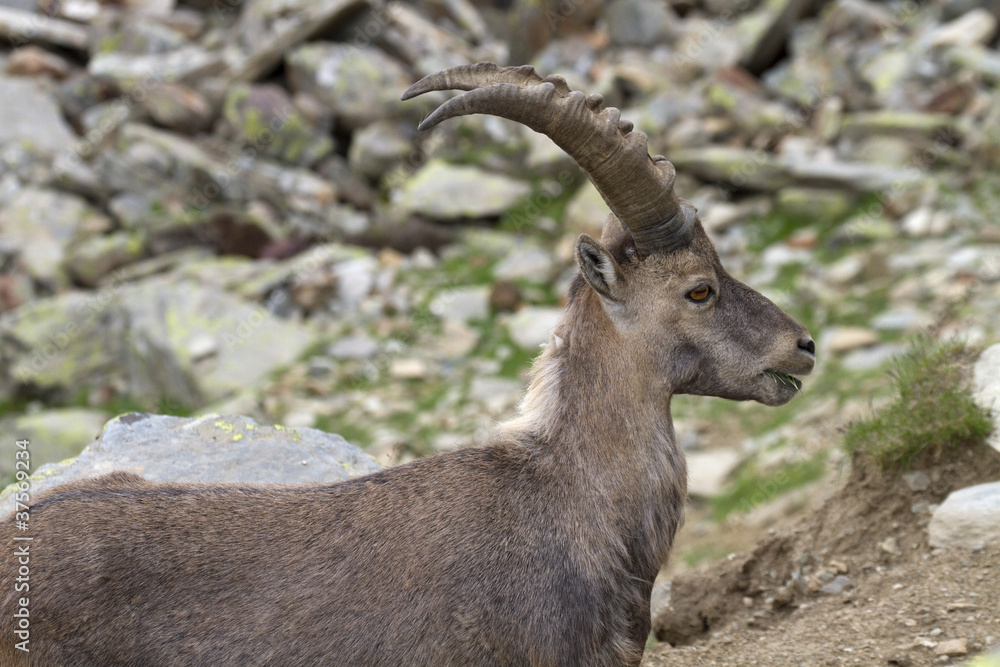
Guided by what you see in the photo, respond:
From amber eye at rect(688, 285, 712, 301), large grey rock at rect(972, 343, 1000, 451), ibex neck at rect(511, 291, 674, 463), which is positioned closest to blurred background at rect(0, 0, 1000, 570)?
large grey rock at rect(972, 343, 1000, 451)

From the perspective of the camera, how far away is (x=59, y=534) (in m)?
4.47

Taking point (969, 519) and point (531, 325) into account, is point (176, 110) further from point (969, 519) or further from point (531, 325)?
point (969, 519)

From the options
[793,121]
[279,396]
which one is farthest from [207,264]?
[793,121]

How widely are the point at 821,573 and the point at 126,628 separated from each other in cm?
482

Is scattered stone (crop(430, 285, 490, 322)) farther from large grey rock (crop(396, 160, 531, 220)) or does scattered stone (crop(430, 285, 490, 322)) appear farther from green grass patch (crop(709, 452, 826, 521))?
green grass patch (crop(709, 452, 826, 521))

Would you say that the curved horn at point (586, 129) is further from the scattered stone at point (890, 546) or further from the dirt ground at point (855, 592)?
the scattered stone at point (890, 546)

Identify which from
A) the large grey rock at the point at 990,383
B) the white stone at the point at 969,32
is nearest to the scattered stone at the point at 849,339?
the large grey rock at the point at 990,383

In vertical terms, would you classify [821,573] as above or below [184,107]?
above

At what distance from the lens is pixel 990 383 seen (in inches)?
273

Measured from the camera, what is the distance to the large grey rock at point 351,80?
86.2ft

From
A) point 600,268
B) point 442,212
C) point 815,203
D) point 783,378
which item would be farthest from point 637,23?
point 600,268

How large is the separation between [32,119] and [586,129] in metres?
29.2

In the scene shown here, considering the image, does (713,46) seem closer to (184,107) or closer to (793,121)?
(793,121)

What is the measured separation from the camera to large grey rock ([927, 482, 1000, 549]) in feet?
20.3
